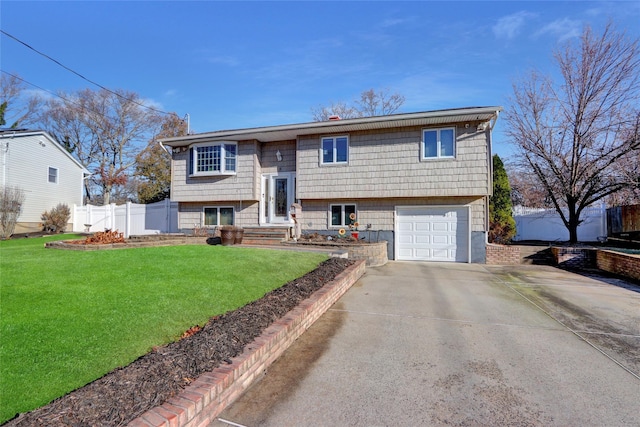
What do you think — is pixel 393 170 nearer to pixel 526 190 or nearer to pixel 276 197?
pixel 276 197

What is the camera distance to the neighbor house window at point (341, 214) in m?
13.5

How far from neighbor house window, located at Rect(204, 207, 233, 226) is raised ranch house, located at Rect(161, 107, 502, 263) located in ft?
0.16

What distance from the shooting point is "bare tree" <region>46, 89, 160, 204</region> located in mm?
29984

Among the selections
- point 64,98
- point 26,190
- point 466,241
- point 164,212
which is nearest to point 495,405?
point 466,241

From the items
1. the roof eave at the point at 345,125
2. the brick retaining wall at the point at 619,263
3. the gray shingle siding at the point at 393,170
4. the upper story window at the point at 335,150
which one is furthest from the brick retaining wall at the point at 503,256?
the upper story window at the point at 335,150

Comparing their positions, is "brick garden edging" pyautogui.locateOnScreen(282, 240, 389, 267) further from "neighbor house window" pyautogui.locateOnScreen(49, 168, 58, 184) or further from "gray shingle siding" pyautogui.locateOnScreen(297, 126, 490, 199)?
"neighbor house window" pyautogui.locateOnScreen(49, 168, 58, 184)

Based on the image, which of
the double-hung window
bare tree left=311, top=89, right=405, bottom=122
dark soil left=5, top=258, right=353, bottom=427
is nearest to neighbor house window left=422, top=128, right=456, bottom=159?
dark soil left=5, top=258, right=353, bottom=427

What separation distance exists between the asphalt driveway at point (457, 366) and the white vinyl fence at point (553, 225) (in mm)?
11224

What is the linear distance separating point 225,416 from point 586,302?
23.2ft

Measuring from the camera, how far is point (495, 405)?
113 inches

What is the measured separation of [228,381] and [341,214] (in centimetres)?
1099

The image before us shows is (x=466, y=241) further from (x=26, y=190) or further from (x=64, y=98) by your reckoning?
(x=64, y=98)

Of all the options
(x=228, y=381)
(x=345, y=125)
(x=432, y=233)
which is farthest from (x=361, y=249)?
(x=228, y=381)

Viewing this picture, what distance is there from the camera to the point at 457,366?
3625 millimetres
